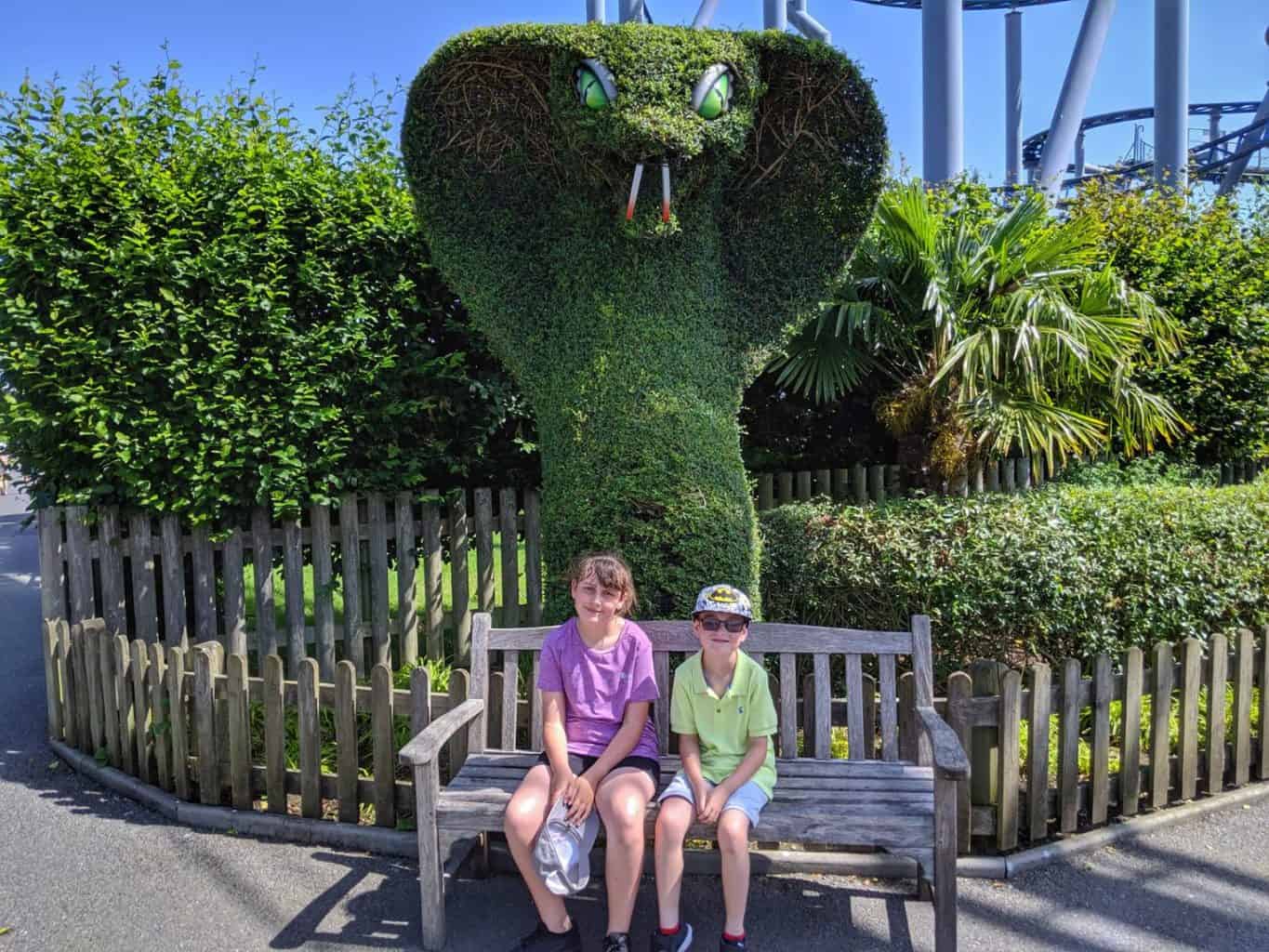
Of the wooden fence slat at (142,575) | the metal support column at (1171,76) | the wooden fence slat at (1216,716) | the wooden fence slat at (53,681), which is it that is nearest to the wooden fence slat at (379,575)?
the wooden fence slat at (142,575)

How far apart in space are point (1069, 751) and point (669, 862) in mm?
→ 1778

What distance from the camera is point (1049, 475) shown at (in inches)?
285

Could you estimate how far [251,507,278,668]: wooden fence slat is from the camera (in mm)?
5109

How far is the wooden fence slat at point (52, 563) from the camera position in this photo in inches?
191

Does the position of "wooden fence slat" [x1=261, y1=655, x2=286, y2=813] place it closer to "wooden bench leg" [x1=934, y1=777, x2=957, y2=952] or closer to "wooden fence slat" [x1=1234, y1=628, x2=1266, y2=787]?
"wooden bench leg" [x1=934, y1=777, x2=957, y2=952]

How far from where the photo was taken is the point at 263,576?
514cm

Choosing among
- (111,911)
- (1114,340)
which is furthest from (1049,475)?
(111,911)

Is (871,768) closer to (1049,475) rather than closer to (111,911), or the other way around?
(111,911)

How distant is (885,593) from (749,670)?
184 cm

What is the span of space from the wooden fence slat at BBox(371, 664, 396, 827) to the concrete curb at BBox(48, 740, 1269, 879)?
0.24 feet

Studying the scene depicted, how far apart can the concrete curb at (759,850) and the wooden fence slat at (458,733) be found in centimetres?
32

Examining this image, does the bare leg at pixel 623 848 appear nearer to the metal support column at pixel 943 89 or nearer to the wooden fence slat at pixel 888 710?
the wooden fence slat at pixel 888 710

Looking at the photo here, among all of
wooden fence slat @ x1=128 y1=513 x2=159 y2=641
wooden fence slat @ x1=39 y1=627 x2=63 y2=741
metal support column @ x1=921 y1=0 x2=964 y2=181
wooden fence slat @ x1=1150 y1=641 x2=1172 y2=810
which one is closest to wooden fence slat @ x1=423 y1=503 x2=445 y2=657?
wooden fence slat @ x1=128 y1=513 x2=159 y2=641

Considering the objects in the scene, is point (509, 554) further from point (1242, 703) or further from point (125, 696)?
point (1242, 703)
